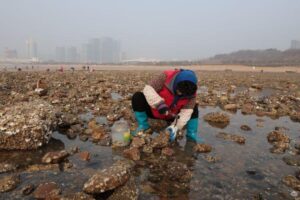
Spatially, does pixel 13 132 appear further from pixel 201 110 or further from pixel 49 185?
pixel 201 110

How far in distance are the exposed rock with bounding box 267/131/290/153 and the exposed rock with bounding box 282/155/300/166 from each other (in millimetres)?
329

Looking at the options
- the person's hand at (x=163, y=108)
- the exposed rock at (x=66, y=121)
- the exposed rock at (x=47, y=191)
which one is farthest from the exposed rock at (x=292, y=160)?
the exposed rock at (x=66, y=121)

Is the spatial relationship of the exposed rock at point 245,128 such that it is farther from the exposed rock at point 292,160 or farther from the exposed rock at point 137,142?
the exposed rock at point 137,142

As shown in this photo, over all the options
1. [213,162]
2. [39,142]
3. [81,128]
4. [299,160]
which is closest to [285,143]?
[299,160]

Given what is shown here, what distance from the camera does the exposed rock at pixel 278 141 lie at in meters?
5.27

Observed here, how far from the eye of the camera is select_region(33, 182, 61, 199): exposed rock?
335cm

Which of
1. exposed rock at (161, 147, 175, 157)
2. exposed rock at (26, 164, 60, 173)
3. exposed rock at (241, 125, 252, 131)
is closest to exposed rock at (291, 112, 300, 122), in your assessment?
exposed rock at (241, 125, 252, 131)

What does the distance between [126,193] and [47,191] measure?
3.15 feet

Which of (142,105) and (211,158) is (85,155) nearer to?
(142,105)

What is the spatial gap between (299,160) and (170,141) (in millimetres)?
2230

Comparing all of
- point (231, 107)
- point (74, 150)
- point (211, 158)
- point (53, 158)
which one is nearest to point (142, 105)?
point (74, 150)

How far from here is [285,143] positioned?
5555mm

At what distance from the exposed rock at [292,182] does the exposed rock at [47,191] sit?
305cm

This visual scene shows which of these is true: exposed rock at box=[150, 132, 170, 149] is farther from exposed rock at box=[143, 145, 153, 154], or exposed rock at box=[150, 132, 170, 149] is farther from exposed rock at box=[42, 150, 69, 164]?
exposed rock at box=[42, 150, 69, 164]
